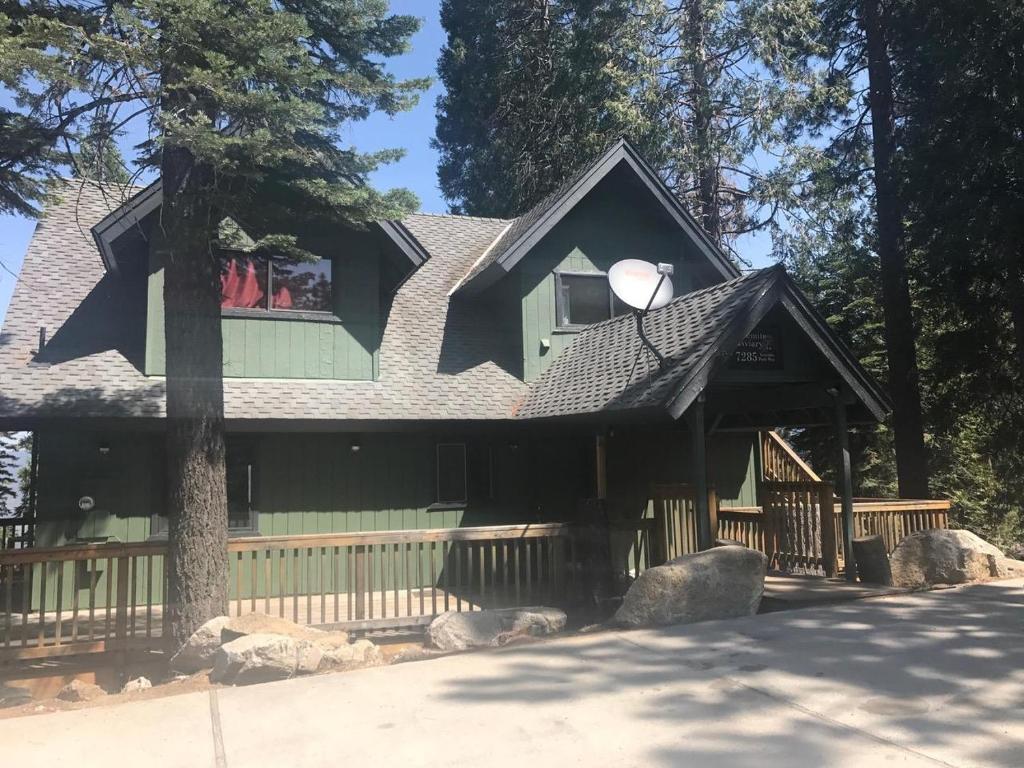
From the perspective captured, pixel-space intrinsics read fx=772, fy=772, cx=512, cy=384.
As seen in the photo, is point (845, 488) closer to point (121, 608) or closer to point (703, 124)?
point (121, 608)

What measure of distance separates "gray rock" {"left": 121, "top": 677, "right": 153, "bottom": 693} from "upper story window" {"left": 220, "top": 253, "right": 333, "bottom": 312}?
216 inches

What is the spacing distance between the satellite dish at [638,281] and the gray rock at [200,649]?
5833mm

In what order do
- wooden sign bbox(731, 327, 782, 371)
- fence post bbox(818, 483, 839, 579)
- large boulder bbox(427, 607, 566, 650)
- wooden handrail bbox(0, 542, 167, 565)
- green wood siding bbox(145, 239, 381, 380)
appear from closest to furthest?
wooden handrail bbox(0, 542, 167, 565), large boulder bbox(427, 607, 566, 650), wooden sign bbox(731, 327, 782, 371), fence post bbox(818, 483, 839, 579), green wood siding bbox(145, 239, 381, 380)

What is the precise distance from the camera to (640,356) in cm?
990

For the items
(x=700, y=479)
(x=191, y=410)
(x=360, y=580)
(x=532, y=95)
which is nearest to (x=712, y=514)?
(x=700, y=479)

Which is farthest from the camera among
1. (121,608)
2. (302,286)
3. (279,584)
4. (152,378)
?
(302,286)

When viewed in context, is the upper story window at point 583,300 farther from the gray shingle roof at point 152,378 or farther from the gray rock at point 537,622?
the gray rock at point 537,622

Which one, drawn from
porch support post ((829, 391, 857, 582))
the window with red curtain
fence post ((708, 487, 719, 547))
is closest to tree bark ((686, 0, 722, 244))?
porch support post ((829, 391, 857, 582))

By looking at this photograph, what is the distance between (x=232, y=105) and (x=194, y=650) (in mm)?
4831

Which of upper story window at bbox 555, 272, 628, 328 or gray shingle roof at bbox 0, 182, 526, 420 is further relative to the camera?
upper story window at bbox 555, 272, 628, 328

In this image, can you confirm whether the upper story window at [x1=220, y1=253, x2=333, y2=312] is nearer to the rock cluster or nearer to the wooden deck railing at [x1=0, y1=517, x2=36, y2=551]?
the wooden deck railing at [x1=0, y1=517, x2=36, y2=551]

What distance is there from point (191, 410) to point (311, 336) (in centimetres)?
394

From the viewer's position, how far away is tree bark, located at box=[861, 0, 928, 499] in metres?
13.8

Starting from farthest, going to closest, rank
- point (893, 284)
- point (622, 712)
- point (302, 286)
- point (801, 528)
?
point (893, 284)
point (302, 286)
point (801, 528)
point (622, 712)
